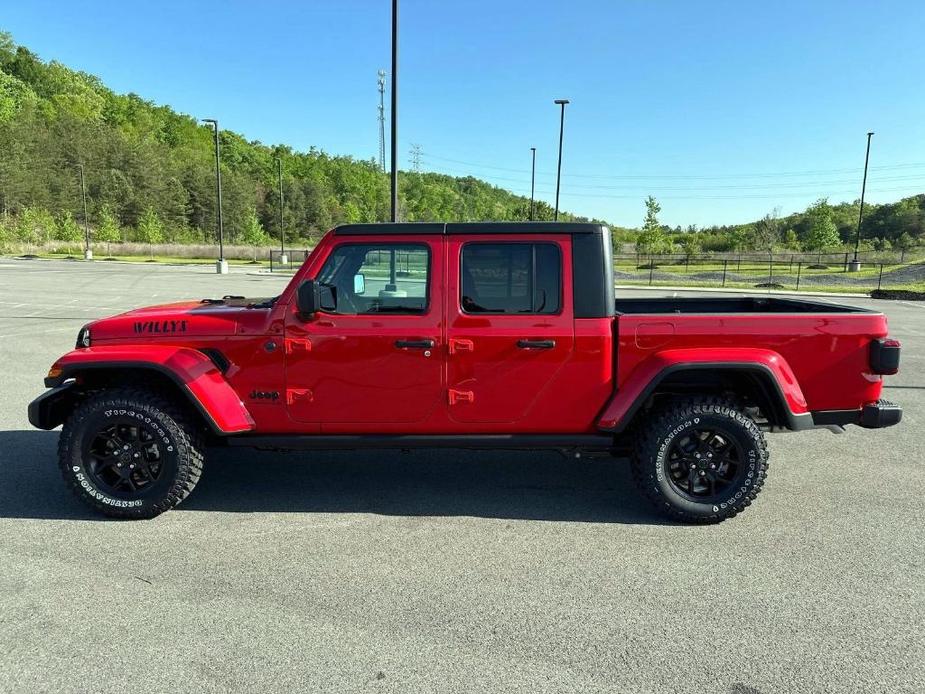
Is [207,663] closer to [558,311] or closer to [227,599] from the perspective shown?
[227,599]

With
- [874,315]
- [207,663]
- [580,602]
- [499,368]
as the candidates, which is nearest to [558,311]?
[499,368]

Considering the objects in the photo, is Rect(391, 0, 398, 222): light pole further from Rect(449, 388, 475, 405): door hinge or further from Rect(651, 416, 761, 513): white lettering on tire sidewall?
Rect(651, 416, 761, 513): white lettering on tire sidewall

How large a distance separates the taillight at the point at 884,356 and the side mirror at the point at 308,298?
3.53 meters

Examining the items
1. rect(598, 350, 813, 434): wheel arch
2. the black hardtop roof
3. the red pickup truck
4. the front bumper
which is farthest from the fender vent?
rect(598, 350, 813, 434): wheel arch

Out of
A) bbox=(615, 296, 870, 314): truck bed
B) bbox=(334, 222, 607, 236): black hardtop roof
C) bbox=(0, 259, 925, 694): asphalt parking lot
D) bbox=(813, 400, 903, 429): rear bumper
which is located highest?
bbox=(334, 222, 607, 236): black hardtop roof

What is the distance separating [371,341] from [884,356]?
324 centimetres

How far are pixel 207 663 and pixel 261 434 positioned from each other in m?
1.72

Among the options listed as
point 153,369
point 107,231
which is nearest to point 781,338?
point 153,369

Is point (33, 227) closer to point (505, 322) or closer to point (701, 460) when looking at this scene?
point (505, 322)

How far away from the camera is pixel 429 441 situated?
4.05 metres

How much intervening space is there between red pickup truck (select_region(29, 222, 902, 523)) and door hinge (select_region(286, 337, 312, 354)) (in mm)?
15

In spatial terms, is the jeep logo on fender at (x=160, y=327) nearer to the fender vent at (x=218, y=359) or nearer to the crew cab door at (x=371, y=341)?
the fender vent at (x=218, y=359)

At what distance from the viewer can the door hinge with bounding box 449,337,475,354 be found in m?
3.94

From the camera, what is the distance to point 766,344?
3.92 m
